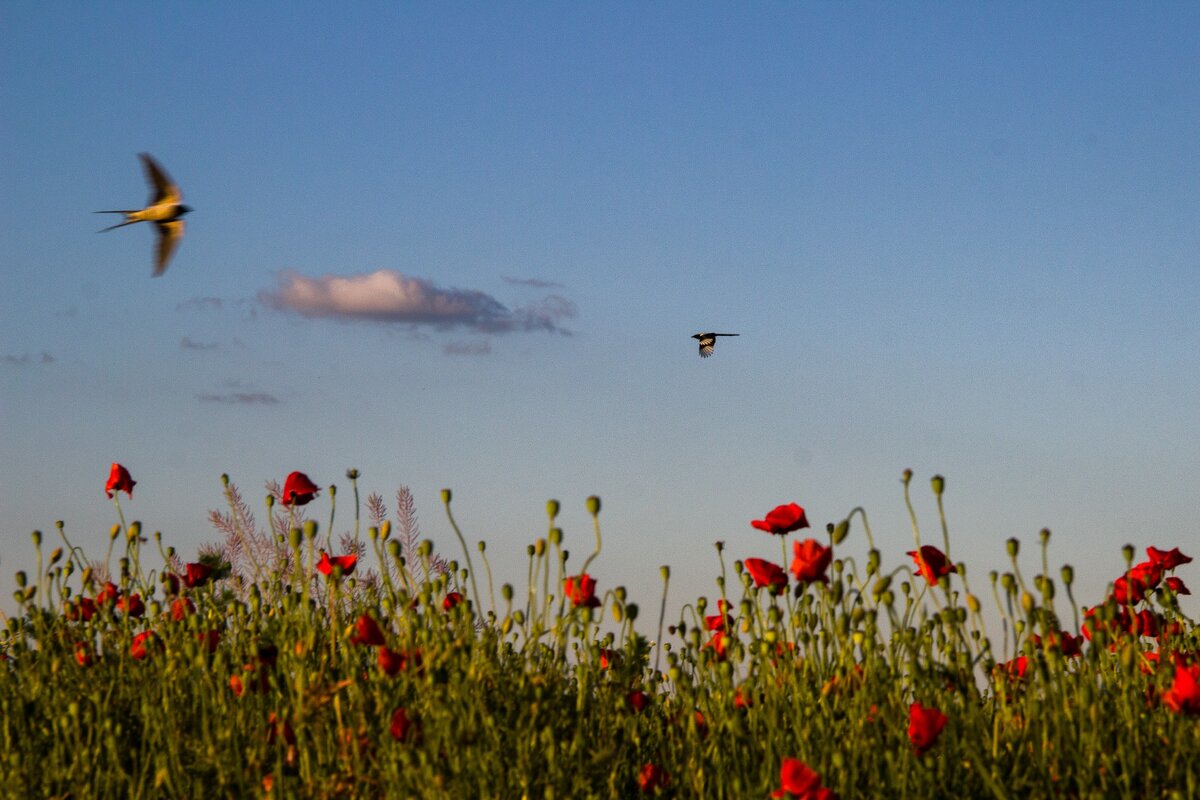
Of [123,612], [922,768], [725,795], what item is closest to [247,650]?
[123,612]

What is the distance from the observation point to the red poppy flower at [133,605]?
5574 millimetres

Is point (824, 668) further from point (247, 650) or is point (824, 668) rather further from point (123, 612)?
point (123, 612)

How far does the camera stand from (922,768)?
12.4 ft

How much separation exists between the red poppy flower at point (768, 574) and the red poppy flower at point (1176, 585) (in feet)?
6.79

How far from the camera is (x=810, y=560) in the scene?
4.12 metres

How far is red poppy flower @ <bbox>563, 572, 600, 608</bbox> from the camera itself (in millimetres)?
4445

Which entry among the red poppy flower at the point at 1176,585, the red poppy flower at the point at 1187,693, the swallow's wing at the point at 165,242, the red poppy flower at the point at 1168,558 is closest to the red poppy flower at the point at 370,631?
the red poppy flower at the point at 1187,693

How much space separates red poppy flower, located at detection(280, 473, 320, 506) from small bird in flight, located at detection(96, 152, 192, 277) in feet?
11.1

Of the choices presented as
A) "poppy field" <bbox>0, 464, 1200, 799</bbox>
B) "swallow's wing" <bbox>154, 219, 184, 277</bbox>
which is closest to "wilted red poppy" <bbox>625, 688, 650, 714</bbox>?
"poppy field" <bbox>0, 464, 1200, 799</bbox>

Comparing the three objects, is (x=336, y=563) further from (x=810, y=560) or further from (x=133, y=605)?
(x=810, y=560)

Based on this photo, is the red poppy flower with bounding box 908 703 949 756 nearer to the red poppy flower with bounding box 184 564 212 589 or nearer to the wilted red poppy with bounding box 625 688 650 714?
the wilted red poppy with bounding box 625 688 650 714

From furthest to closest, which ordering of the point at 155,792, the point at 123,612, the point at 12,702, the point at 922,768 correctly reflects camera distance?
the point at 123,612
the point at 12,702
the point at 155,792
the point at 922,768

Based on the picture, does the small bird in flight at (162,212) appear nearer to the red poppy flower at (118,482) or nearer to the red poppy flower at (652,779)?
the red poppy flower at (118,482)

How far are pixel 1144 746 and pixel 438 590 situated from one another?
2.44 metres
